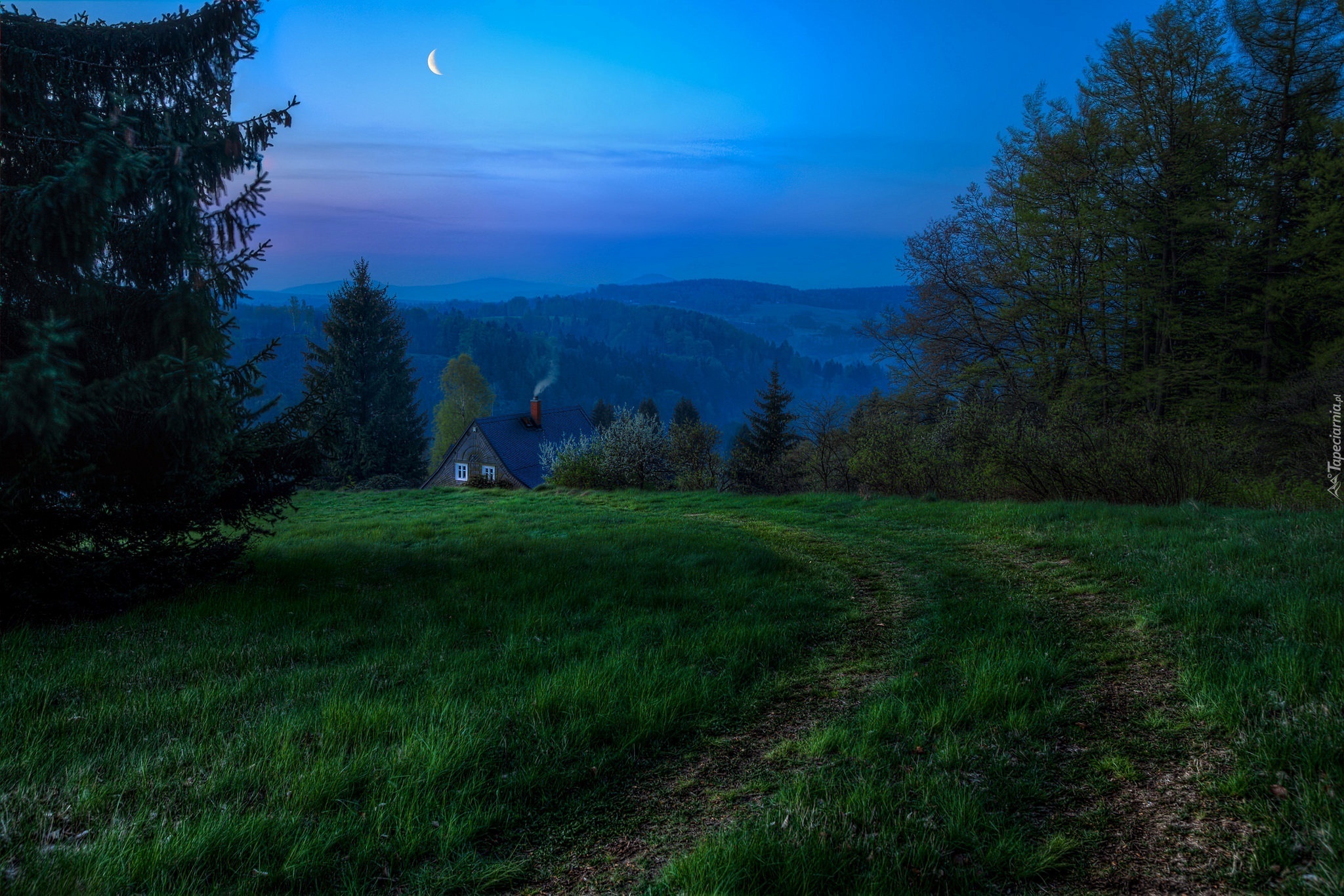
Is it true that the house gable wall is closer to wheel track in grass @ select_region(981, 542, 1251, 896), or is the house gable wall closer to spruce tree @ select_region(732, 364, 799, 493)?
spruce tree @ select_region(732, 364, 799, 493)

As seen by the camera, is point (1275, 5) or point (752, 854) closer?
point (752, 854)

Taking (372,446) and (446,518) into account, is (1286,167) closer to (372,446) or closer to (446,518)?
(446,518)

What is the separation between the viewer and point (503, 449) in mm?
46156

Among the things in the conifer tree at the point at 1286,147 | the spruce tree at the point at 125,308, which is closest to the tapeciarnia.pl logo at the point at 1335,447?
the conifer tree at the point at 1286,147

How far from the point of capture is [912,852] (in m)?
2.75

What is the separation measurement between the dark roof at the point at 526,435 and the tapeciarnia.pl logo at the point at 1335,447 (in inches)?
1491

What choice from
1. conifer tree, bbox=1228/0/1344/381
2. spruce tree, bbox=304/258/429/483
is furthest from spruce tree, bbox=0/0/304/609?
spruce tree, bbox=304/258/429/483

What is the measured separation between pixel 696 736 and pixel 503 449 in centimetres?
4394

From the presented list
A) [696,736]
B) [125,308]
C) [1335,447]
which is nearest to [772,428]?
[1335,447]

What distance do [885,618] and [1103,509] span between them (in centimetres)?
733

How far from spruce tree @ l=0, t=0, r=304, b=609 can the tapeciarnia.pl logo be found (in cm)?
1960

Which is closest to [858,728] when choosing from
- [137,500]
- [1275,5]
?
[137,500]

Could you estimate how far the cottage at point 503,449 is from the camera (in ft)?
150

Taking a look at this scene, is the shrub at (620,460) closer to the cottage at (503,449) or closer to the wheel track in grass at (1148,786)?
the cottage at (503,449)
